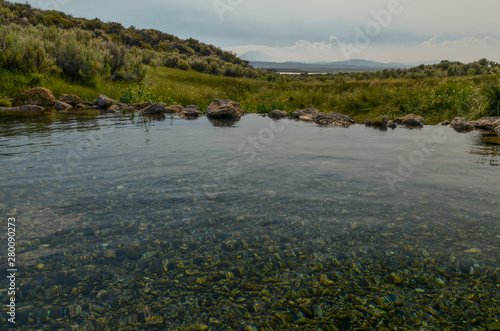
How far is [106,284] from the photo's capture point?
10.6 feet

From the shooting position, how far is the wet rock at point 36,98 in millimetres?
17828

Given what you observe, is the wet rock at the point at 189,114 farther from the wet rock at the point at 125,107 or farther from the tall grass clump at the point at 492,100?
the tall grass clump at the point at 492,100

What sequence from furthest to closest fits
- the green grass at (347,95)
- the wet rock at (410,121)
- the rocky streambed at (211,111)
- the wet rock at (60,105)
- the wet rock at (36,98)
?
the wet rock at (60,105) < the wet rock at (36,98) < the green grass at (347,95) < the wet rock at (410,121) < the rocky streambed at (211,111)

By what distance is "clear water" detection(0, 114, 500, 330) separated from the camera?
318 centimetres

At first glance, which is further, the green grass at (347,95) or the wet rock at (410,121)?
the green grass at (347,95)

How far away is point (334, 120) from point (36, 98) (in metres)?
16.7

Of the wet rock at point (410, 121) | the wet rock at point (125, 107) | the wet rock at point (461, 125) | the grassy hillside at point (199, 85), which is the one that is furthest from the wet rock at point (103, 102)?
the wet rock at point (461, 125)

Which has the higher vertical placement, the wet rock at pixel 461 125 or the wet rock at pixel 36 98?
the wet rock at pixel 36 98

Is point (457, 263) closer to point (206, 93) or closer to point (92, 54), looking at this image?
point (206, 93)

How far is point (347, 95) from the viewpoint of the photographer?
21500 millimetres

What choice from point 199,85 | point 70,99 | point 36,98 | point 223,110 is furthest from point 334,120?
point 199,85

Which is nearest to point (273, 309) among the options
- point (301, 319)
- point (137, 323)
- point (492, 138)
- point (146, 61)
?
point (301, 319)

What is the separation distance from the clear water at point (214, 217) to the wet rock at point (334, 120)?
7.02 metres

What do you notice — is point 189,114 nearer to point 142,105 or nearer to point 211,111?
point 211,111
